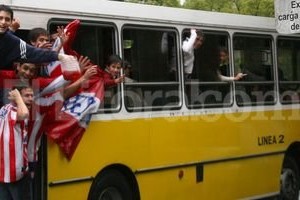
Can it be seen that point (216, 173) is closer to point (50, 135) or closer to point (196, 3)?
point (50, 135)

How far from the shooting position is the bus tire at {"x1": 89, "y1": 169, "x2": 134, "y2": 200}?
22.4 ft

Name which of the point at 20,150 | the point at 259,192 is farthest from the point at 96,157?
the point at 259,192

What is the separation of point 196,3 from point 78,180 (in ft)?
85.5

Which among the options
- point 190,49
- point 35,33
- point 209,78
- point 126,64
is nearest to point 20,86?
point 35,33

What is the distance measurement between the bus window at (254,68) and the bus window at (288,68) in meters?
0.26

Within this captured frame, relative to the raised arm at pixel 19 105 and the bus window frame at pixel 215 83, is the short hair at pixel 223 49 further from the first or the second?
the raised arm at pixel 19 105

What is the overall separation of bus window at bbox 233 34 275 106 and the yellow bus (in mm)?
14

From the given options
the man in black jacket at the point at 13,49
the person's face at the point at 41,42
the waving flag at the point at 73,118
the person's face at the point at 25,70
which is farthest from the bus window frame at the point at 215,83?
the man in black jacket at the point at 13,49

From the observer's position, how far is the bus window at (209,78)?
819 cm

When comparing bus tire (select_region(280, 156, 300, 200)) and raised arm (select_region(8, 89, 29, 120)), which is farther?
bus tire (select_region(280, 156, 300, 200))

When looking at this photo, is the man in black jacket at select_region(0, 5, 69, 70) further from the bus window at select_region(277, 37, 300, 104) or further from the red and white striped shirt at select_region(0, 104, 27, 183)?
the bus window at select_region(277, 37, 300, 104)

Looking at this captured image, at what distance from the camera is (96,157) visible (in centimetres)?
677

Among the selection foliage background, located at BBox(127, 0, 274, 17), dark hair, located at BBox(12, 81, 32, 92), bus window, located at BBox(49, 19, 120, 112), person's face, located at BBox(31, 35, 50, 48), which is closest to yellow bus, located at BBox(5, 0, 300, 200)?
bus window, located at BBox(49, 19, 120, 112)

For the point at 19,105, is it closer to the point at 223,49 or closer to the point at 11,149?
the point at 11,149
